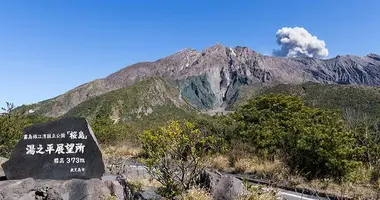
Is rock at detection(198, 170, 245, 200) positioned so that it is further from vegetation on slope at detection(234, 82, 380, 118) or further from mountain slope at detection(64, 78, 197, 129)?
mountain slope at detection(64, 78, 197, 129)

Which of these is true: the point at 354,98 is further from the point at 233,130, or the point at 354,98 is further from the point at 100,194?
the point at 100,194

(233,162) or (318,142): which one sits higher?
(318,142)

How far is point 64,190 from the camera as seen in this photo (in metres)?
7.04

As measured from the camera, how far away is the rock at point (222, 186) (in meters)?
6.90

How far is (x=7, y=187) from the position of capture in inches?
274

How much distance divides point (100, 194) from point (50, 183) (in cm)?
122

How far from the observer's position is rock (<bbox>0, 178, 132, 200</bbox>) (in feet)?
22.5

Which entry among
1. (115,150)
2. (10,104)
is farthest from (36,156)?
(115,150)

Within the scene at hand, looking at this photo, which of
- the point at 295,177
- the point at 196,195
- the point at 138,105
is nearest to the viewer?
the point at 196,195

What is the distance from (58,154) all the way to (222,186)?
3.63m

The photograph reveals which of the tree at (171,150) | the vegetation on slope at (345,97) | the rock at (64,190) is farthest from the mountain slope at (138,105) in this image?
the tree at (171,150)

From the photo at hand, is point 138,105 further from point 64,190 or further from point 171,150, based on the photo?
point 171,150

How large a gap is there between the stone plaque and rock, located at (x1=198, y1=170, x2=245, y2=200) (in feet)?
7.40

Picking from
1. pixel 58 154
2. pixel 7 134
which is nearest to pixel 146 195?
pixel 58 154
